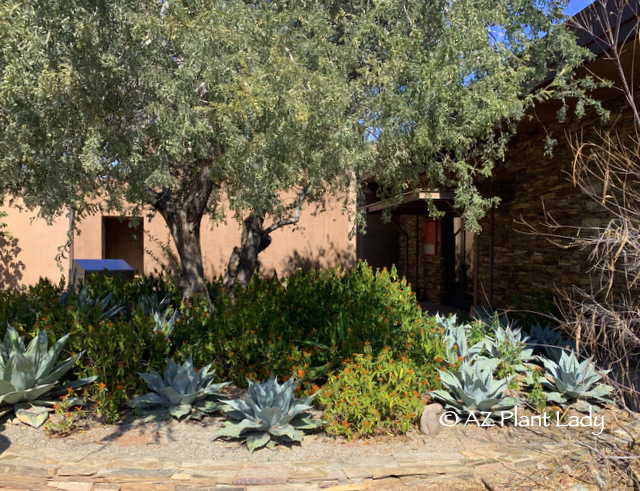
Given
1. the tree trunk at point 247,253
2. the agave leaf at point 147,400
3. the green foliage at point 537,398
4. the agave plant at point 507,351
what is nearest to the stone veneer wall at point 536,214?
the agave plant at point 507,351

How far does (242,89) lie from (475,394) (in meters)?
3.43

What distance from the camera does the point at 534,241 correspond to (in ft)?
29.8

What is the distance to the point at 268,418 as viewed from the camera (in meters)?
4.29

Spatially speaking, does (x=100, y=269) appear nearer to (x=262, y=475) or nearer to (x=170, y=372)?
(x=170, y=372)

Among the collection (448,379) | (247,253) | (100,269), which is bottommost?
(448,379)

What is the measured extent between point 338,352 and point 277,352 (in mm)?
679

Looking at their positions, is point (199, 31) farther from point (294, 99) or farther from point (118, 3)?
point (294, 99)

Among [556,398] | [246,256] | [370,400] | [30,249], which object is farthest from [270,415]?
[30,249]

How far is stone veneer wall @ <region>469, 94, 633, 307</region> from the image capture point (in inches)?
305

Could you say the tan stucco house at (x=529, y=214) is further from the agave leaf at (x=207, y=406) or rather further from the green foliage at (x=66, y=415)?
the green foliage at (x=66, y=415)

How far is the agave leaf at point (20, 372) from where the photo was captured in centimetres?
462

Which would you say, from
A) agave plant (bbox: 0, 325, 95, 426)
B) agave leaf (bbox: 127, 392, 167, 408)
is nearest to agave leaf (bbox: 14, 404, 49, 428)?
agave plant (bbox: 0, 325, 95, 426)

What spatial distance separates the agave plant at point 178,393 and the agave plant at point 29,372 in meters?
0.52

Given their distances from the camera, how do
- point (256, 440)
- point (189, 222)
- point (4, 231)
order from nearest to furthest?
point (256, 440) → point (189, 222) → point (4, 231)
